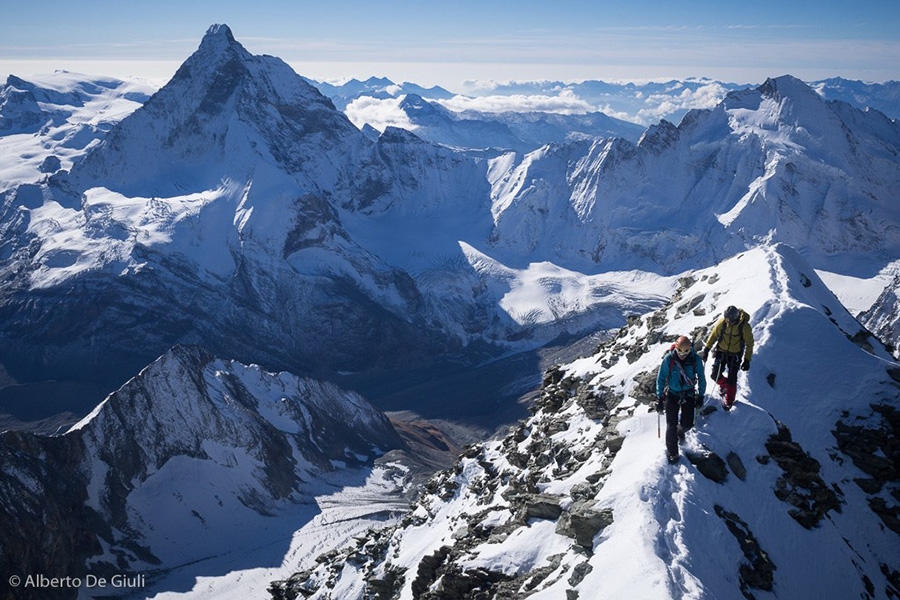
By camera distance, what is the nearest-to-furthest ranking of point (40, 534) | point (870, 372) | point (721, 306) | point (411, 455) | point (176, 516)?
point (870, 372)
point (721, 306)
point (40, 534)
point (176, 516)
point (411, 455)

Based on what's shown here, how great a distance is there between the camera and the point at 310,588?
4991cm

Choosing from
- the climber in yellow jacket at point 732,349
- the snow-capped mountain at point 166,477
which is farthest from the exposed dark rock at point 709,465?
the snow-capped mountain at point 166,477

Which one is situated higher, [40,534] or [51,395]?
[40,534]

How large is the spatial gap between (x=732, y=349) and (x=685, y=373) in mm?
3686

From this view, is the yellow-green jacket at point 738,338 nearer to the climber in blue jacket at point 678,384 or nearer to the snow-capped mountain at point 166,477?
the climber in blue jacket at point 678,384

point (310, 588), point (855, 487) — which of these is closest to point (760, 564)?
point (855, 487)

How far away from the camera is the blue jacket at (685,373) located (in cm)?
2667

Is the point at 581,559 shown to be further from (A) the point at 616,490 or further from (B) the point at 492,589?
(B) the point at 492,589

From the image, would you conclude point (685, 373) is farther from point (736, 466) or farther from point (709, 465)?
point (736, 466)

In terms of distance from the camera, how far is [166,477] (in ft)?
296

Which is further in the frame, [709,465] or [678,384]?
[678,384]

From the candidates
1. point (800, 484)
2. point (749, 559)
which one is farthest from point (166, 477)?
point (749, 559)

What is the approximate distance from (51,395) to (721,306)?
7714 inches

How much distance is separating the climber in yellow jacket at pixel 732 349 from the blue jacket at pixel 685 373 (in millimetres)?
2685
